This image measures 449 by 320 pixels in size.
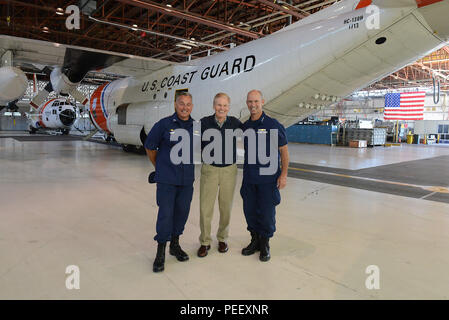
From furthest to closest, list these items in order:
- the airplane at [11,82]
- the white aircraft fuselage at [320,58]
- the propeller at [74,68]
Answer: the propeller at [74,68] < the airplane at [11,82] < the white aircraft fuselage at [320,58]

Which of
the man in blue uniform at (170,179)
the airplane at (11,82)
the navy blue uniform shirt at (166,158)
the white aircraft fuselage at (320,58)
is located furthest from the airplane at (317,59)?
the navy blue uniform shirt at (166,158)

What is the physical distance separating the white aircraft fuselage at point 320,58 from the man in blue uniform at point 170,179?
11.8 ft

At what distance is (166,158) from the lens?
2658mm

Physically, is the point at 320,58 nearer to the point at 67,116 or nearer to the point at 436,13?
the point at 436,13

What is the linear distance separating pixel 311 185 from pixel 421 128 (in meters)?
30.6

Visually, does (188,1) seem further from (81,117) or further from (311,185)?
(81,117)

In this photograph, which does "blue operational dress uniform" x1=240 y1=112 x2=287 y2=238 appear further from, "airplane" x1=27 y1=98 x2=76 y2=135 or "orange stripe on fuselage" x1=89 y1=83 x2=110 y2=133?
"airplane" x1=27 y1=98 x2=76 y2=135

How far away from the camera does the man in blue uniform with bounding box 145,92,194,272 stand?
8.58 feet

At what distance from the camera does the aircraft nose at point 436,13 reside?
3.98m

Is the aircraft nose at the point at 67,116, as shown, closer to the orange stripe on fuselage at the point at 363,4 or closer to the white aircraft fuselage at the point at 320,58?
the white aircraft fuselage at the point at 320,58
